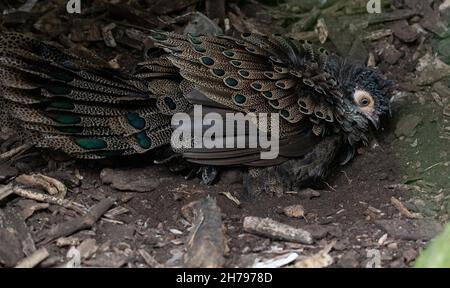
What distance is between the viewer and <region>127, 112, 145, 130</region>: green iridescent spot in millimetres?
4254

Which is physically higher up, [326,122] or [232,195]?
[326,122]

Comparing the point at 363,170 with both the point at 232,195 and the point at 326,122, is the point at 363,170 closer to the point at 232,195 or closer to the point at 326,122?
Result: the point at 326,122

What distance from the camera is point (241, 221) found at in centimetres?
384

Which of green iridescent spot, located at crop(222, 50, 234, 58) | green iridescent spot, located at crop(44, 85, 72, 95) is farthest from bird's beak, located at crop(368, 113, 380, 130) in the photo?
green iridescent spot, located at crop(44, 85, 72, 95)

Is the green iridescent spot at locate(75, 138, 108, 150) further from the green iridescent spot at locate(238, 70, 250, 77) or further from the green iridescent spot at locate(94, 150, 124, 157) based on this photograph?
the green iridescent spot at locate(238, 70, 250, 77)

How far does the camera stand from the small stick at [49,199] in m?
3.87

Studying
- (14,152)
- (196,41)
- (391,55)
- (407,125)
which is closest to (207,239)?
(196,41)

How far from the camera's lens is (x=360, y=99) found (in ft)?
15.0

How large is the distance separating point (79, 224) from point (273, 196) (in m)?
1.24

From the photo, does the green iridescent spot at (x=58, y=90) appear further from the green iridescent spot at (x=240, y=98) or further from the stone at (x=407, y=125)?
the stone at (x=407, y=125)

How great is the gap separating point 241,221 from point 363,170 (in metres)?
1.11

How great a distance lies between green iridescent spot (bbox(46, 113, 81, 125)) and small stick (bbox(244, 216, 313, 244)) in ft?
3.97

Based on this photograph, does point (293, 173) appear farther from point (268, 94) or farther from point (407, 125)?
point (407, 125)

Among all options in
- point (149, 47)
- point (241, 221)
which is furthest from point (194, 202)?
point (149, 47)
